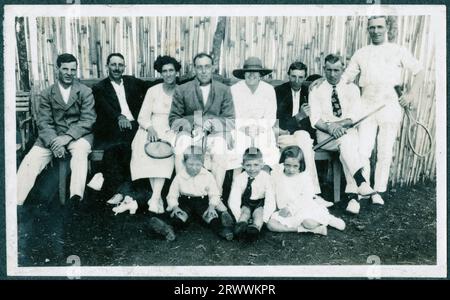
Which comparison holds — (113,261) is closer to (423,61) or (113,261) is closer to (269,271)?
(269,271)

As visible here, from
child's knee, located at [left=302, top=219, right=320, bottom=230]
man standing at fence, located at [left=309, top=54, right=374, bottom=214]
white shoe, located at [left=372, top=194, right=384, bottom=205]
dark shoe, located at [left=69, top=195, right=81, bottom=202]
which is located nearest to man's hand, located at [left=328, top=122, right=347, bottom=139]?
man standing at fence, located at [left=309, top=54, right=374, bottom=214]

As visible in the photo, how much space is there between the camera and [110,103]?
438 cm

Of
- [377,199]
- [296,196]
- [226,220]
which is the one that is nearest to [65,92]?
[226,220]

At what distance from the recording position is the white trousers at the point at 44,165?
4352 mm

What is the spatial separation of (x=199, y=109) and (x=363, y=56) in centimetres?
126

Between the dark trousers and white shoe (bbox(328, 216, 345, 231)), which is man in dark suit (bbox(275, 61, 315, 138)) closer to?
white shoe (bbox(328, 216, 345, 231))

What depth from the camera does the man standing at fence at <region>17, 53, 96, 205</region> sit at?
4352 mm

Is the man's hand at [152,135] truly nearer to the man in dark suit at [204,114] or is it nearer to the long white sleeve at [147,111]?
the long white sleeve at [147,111]

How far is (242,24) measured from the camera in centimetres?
434

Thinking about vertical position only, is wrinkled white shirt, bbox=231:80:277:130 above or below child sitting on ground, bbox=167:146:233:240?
above

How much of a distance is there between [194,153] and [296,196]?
31.7 inches

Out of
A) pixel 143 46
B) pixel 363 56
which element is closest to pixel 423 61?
pixel 363 56

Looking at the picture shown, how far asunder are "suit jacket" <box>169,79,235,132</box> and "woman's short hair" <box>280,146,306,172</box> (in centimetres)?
43

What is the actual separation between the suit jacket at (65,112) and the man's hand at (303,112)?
1493mm
